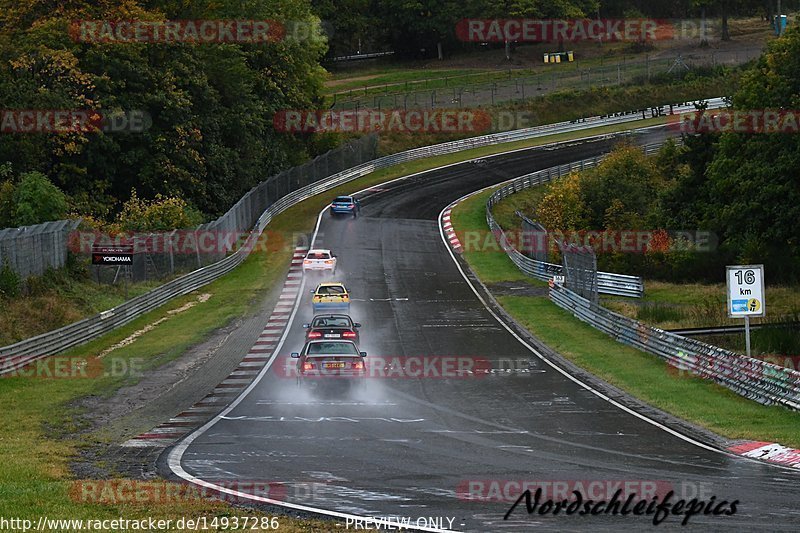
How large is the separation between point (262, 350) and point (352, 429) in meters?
14.1

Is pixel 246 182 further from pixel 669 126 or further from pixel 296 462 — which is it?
pixel 296 462

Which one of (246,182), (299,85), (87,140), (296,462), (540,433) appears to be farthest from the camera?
(299,85)

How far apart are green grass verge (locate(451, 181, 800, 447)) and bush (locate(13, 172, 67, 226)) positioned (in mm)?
21363

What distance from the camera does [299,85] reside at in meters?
88.9

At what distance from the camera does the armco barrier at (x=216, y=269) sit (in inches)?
1356

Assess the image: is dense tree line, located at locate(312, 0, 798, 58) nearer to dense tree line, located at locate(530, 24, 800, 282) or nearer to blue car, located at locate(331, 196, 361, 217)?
blue car, located at locate(331, 196, 361, 217)

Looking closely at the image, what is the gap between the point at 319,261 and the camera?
53.0 meters

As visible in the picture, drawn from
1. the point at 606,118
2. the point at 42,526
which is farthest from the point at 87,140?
the point at 606,118

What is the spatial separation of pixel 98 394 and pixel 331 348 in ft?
22.9

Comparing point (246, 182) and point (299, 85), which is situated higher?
point (299, 85)
